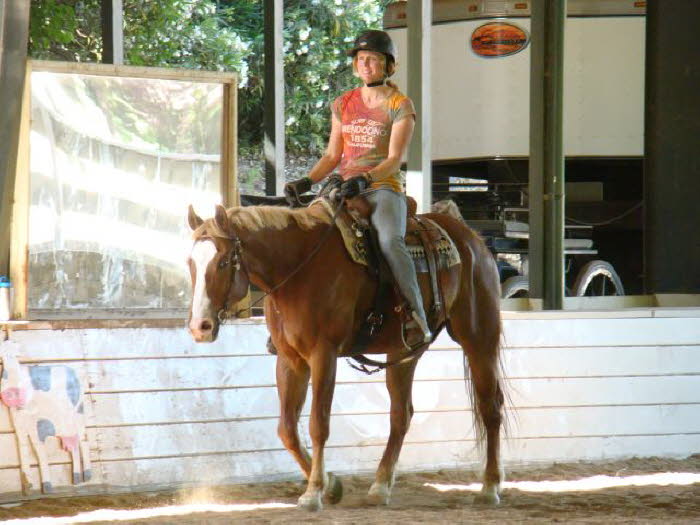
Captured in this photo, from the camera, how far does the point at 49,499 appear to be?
262 inches

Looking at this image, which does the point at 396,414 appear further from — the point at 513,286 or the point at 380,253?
the point at 513,286

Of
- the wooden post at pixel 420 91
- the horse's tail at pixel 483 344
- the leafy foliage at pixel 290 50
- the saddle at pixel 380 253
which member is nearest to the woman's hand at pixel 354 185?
the saddle at pixel 380 253

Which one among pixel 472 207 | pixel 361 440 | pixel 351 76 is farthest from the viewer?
pixel 351 76

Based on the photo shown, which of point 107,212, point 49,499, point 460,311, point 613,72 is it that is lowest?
point 49,499

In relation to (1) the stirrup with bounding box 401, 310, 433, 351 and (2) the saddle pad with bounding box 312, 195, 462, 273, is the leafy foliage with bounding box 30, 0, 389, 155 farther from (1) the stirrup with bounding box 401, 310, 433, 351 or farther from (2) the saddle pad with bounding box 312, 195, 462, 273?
(1) the stirrup with bounding box 401, 310, 433, 351

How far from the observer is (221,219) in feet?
19.4

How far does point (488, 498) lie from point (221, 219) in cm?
235

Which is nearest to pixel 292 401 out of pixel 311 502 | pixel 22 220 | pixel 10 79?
pixel 311 502

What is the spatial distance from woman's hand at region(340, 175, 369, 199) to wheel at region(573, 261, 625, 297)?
636cm

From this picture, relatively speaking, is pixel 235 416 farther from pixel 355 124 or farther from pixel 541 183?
pixel 541 183

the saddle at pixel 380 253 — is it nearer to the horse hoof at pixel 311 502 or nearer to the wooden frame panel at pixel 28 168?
the horse hoof at pixel 311 502

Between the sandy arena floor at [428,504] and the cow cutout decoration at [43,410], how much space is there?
217 mm

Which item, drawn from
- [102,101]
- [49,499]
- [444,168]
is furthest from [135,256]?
[444,168]

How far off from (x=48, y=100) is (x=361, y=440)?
2.92 meters
